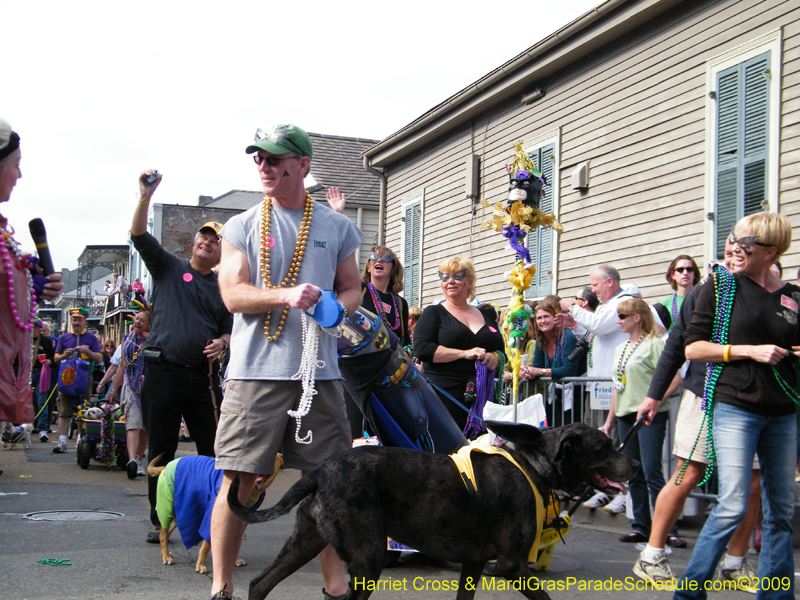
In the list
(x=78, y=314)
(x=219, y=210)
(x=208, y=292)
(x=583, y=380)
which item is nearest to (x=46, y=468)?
(x=78, y=314)

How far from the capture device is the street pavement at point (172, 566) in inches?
163

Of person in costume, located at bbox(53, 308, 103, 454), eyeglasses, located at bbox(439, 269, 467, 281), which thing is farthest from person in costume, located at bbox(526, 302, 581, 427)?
person in costume, located at bbox(53, 308, 103, 454)

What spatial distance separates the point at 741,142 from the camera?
9070 mm

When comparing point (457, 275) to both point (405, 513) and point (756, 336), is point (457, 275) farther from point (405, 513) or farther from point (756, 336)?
point (405, 513)

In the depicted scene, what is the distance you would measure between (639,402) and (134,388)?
4924 mm

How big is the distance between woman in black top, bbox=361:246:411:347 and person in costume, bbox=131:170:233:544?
4.61 feet

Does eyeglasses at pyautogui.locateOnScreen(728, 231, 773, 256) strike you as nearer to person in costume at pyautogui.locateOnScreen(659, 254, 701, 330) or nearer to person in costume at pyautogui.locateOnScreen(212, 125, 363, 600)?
person in costume at pyautogui.locateOnScreen(212, 125, 363, 600)

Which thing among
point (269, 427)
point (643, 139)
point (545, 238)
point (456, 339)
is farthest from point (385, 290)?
point (545, 238)

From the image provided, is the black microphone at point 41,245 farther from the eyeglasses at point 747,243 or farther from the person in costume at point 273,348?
the eyeglasses at point 747,243

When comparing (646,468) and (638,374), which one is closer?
(646,468)

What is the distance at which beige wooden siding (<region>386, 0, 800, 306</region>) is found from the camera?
8.94 m

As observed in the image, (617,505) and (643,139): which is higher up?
(643,139)

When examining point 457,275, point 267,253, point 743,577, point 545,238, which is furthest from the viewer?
point 545,238

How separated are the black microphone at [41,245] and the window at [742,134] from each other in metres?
7.88
